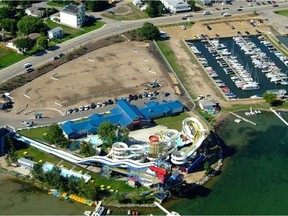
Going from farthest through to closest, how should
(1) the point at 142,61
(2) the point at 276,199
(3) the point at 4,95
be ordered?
(1) the point at 142,61 < (3) the point at 4,95 < (2) the point at 276,199

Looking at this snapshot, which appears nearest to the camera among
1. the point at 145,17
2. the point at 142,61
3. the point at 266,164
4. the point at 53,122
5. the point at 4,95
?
the point at 266,164

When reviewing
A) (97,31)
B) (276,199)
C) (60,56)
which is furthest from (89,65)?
(276,199)

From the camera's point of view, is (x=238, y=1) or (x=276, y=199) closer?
(x=276, y=199)

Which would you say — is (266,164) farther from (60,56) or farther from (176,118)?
(60,56)

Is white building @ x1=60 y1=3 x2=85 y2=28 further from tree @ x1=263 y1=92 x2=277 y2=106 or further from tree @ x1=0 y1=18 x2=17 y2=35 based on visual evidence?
tree @ x1=263 y1=92 x2=277 y2=106

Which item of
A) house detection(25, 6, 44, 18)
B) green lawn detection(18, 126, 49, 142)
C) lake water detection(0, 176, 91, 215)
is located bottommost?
lake water detection(0, 176, 91, 215)

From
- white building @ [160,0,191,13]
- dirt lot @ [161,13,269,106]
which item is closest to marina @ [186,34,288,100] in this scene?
dirt lot @ [161,13,269,106]

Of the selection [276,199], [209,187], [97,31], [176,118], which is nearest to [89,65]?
[97,31]
